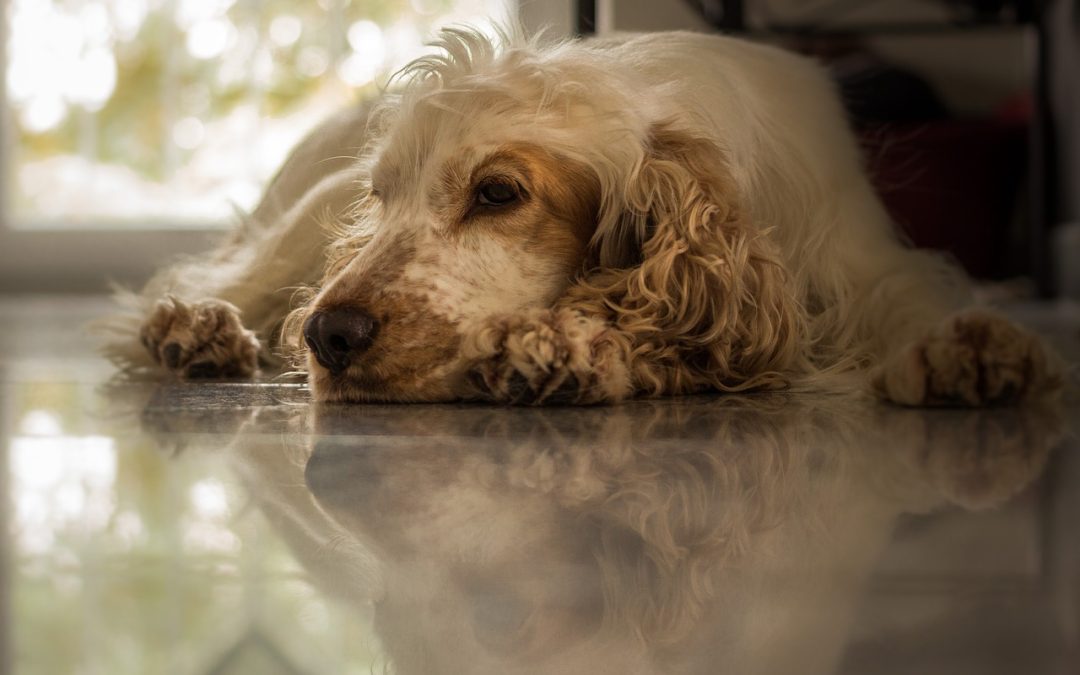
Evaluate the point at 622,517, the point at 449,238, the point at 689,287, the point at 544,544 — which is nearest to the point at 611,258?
the point at 689,287

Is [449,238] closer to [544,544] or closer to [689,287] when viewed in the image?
[689,287]

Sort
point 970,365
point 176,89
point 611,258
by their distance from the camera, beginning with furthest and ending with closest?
point 176,89 < point 611,258 < point 970,365

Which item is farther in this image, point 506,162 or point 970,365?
point 506,162

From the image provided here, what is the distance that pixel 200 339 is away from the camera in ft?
8.58

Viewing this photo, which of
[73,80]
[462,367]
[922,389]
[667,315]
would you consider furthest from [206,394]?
[73,80]

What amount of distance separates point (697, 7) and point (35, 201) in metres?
5.37

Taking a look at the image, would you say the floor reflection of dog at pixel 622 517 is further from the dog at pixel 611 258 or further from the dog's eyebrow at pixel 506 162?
the dog's eyebrow at pixel 506 162

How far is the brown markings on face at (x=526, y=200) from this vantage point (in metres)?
2.11

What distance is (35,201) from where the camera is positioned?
877 centimetres

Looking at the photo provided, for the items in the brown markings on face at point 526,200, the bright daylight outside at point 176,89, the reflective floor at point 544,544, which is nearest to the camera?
the reflective floor at point 544,544

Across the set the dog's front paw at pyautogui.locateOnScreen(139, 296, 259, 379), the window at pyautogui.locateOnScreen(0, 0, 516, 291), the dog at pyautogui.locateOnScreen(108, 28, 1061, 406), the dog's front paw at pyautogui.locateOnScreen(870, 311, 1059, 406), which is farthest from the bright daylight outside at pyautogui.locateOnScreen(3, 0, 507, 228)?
the dog's front paw at pyautogui.locateOnScreen(870, 311, 1059, 406)

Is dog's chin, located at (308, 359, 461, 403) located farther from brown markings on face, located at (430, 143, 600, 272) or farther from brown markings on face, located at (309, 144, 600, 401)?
brown markings on face, located at (430, 143, 600, 272)

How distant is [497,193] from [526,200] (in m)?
0.05

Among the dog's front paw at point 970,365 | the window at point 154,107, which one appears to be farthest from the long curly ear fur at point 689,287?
the window at point 154,107
